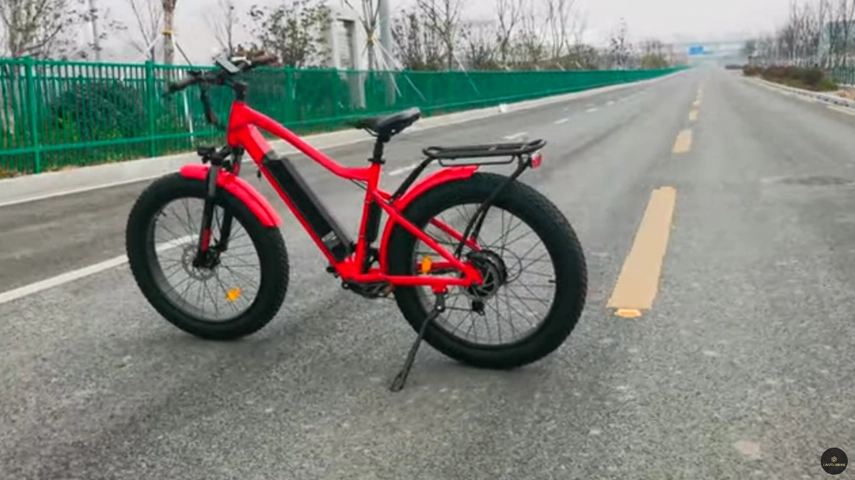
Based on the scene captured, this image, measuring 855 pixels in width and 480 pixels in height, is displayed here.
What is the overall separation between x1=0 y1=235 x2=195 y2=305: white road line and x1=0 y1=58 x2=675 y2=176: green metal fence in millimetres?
1182

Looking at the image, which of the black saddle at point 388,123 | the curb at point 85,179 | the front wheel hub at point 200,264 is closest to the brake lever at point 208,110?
the front wheel hub at point 200,264

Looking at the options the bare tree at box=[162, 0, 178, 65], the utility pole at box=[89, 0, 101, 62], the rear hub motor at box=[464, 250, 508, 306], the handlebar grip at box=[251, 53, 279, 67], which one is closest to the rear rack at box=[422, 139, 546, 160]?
the rear hub motor at box=[464, 250, 508, 306]

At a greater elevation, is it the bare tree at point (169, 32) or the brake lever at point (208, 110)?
the bare tree at point (169, 32)

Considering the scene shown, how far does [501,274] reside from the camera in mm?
3207

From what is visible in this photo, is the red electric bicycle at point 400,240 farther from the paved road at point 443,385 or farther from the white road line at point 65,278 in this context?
the white road line at point 65,278

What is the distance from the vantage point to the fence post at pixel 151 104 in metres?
11.6

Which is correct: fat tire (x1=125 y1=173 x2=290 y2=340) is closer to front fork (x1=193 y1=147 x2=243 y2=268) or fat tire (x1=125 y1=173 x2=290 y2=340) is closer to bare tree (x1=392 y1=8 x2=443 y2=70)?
front fork (x1=193 y1=147 x2=243 y2=268)

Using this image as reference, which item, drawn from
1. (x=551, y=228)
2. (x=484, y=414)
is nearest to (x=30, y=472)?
(x=484, y=414)

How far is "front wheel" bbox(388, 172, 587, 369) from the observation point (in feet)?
10.1

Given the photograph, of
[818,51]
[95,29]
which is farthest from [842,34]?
[95,29]

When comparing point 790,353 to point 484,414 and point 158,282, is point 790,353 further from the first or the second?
point 158,282

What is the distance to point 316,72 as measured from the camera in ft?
55.0

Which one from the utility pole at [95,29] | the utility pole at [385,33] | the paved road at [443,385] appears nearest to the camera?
the paved road at [443,385]

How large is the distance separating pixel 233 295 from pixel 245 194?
1.65 feet
